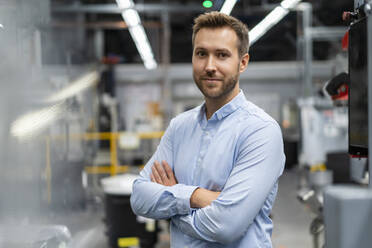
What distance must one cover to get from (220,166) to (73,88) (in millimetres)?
4852

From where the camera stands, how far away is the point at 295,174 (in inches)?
397

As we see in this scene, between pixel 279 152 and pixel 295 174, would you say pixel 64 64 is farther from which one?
pixel 295 174

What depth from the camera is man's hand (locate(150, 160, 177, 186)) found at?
63.1 inches

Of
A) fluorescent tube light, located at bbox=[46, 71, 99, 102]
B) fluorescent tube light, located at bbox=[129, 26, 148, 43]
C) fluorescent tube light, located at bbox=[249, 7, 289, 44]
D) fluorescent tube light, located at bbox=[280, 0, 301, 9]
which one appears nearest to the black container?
fluorescent tube light, located at bbox=[46, 71, 99, 102]

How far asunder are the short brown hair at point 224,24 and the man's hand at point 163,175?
22.6 inches

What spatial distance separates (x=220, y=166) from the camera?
58.7 inches

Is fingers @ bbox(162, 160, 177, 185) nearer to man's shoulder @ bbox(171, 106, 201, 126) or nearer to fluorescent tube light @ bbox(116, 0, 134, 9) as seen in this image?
man's shoulder @ bbox(171, 106, 201, 126)

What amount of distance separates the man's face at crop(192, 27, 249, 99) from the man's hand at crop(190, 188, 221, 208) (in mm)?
379

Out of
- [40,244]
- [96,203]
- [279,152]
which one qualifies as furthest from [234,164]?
[96,203]

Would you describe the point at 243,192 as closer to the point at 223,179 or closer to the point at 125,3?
the point at 223,179

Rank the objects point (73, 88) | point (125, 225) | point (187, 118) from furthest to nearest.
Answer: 1. point (73, 88)
2. point (125, 225)
3. point (187, 118)

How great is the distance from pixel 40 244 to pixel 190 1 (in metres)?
10.7

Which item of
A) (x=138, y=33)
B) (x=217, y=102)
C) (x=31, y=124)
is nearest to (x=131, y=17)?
(x=138, y=33)

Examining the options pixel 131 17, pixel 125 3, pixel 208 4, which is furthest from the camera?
pixel 131 17
